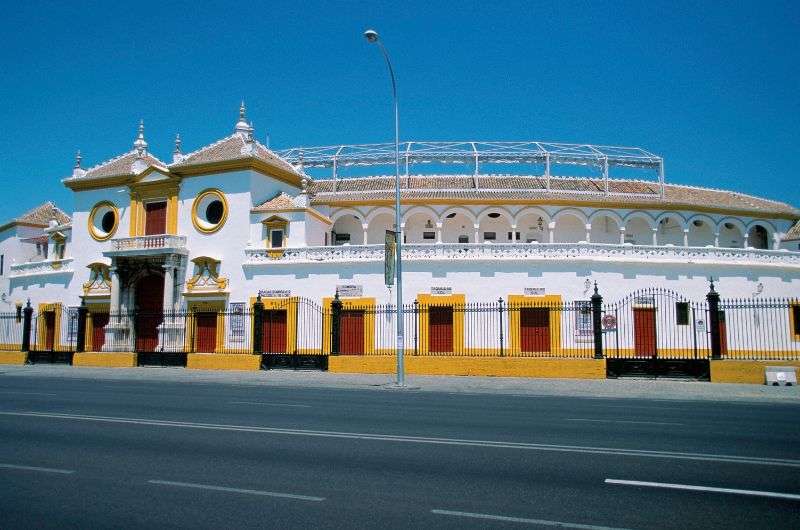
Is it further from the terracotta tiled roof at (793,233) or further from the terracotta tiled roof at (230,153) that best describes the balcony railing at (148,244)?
the terracotta tiled roof at (793,233)

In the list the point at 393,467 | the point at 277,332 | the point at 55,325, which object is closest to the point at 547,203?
the point at 277,332

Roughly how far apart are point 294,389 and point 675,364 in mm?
12269

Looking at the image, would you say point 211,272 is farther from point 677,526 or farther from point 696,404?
point 677,526

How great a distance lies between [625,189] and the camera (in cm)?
3928

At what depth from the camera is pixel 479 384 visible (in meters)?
20.0

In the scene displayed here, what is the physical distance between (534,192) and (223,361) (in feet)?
64.2

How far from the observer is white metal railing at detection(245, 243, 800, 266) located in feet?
97.9

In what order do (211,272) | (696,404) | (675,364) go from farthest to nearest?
1. (211,272)
2. (675,364)
3. (696,404)

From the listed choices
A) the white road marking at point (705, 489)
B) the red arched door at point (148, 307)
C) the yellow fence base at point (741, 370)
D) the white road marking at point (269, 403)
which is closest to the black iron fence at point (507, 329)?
the red arched door at point (148, 307)

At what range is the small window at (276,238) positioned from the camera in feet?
108

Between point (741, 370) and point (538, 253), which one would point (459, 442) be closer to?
point (741, 370)

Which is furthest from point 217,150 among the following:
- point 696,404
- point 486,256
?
point 696,404

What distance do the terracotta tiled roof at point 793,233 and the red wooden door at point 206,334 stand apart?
33.3 meters

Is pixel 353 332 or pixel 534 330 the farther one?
pixel 353 332
